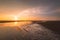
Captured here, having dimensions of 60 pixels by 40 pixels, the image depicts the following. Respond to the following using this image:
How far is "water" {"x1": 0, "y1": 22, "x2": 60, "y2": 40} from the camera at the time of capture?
106cm

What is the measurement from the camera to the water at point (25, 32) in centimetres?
106

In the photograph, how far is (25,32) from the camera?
1085mm

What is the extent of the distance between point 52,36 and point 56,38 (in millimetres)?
38

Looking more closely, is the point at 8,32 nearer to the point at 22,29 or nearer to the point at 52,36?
the point at 22,29

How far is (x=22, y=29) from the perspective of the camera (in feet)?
3.55

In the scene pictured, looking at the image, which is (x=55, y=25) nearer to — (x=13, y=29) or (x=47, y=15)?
(x=47, y=15)

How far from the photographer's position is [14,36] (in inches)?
41.9

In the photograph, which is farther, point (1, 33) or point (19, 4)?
point (19, 4)

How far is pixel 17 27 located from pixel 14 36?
0.08m

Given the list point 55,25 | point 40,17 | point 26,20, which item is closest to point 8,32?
point 26,20

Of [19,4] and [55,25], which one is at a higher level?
[19,4]

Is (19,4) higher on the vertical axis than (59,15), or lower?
higher

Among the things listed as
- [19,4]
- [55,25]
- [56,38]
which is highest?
[19,4]

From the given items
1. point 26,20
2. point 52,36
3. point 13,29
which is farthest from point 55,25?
point 13,29
